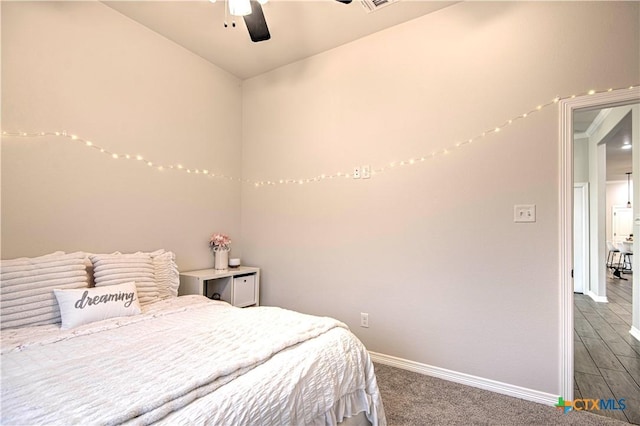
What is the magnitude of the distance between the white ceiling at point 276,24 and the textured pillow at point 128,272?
6.28ft

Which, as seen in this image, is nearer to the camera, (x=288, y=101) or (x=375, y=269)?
(x=375, y=269)

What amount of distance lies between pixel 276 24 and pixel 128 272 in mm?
2236

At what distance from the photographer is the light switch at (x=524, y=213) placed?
81.3 inches

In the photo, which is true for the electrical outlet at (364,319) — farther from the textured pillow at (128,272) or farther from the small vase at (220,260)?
the textured pillow at (128,272)

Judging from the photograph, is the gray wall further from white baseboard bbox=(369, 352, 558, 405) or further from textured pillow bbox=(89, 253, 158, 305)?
textured pillow bbox=(89, 253, 158, 305)

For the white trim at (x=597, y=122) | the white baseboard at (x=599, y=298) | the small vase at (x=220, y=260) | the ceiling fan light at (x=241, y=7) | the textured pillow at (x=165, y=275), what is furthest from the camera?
the white baseboard at (x=599, y=298)

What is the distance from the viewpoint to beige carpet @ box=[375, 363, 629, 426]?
180cm

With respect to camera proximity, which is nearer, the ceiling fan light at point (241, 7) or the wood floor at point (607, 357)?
the ceiling fan light at point (241, 7)

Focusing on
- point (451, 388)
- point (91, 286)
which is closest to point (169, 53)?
point (91, 286)

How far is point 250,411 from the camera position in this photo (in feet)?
3.22

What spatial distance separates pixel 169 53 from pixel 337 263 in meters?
2.44

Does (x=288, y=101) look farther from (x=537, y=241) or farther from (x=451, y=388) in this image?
(x=451, y=388)

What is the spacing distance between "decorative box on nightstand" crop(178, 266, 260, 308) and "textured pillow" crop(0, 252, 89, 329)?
89 cm

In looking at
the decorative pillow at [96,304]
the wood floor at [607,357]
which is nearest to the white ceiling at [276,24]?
the decorative pillow at [96,304]
